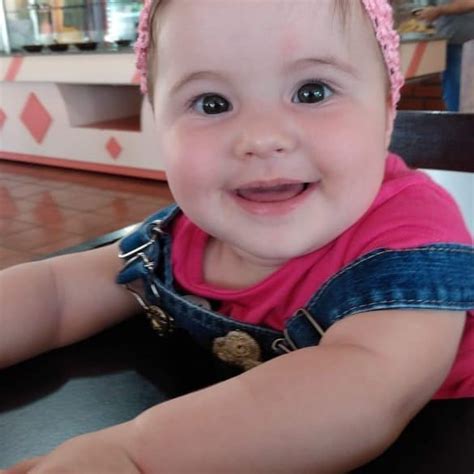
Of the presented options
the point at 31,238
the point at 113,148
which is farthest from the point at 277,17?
the point at 113,148

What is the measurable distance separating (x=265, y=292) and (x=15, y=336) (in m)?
0.18

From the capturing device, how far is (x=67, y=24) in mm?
3338

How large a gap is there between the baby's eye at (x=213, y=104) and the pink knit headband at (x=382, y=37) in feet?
0.24

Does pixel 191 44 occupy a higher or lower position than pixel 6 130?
higher

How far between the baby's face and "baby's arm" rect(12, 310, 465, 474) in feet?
0.33

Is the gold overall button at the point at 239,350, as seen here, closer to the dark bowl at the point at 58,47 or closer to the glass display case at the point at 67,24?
the glass display case at the point at 67,24

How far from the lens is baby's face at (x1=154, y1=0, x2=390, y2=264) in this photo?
1.32ft

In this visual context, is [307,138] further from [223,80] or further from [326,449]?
[326,449]

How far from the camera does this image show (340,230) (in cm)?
44

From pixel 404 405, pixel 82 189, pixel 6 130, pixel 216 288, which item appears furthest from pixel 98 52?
pixel 404 405

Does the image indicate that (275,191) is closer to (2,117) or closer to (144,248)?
(144,248)

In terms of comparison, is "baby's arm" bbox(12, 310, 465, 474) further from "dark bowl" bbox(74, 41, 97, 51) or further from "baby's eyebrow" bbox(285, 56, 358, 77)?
"dark bowl" bbox(74, 41, 97, 51)

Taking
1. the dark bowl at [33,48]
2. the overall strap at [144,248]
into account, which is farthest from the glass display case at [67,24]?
the overall strap at [144,248]

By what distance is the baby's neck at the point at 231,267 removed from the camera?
1.65ft
